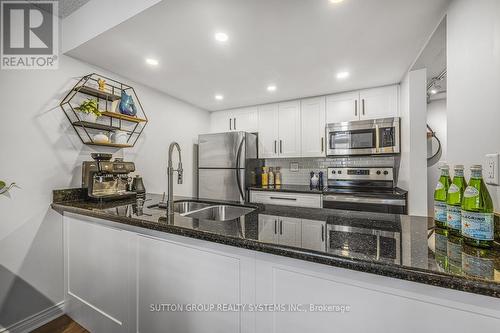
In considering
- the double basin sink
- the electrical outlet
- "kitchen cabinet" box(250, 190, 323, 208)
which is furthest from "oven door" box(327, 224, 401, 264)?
"kitchen cabinet" box(250, 190, 323, 208)

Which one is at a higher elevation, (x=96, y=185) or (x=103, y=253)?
(x=96, y=185)

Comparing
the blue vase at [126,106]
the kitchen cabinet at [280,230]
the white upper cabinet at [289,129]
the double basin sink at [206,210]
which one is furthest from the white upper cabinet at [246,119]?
the kitchen cabinet at [280,230]

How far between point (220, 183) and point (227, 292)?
2.24 meters

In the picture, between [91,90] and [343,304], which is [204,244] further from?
[91,90]

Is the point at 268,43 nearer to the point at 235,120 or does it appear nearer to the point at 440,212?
the point at 440,212

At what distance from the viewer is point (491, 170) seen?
0.92m

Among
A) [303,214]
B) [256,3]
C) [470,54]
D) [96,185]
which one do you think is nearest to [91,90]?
[96,185]

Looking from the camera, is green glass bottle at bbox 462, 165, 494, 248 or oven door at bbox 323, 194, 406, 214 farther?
oven door at bbox 323, 194, 406, 214

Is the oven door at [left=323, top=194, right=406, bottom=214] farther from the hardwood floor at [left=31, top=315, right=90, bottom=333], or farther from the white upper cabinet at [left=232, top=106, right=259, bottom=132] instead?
the hardwood floor at [left=31, top=315, right=90, bottom=333]

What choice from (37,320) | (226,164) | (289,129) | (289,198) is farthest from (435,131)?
(37,320)

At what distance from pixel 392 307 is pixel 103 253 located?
1658 mm

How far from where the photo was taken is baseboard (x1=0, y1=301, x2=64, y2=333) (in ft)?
5.28

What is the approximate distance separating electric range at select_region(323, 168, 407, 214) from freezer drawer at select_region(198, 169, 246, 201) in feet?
3.91

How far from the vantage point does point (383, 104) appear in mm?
2721
